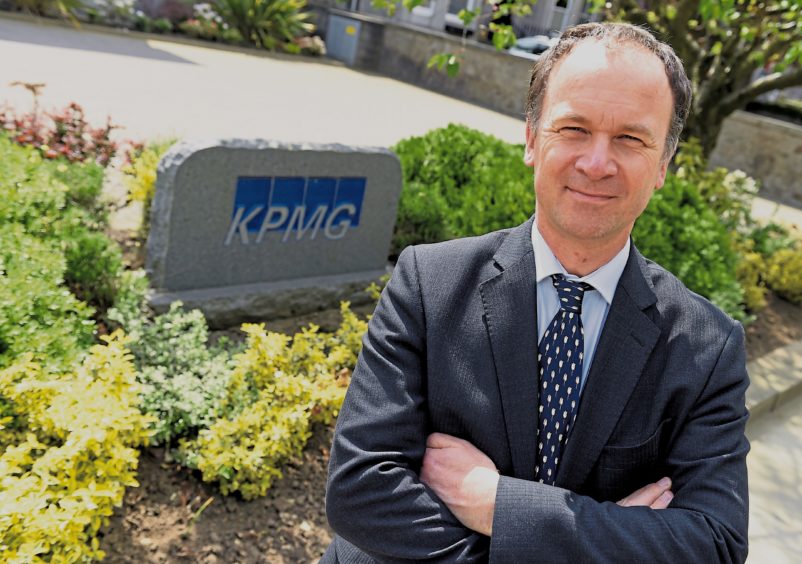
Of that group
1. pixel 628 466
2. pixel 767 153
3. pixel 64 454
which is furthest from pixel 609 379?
pixel 767 153

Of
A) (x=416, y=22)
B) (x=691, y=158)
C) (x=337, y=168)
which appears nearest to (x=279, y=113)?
(x=691, y=158)

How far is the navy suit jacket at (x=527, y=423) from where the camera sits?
1646mm

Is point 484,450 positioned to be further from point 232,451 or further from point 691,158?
point 691,158

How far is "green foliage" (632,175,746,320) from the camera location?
6113 mm

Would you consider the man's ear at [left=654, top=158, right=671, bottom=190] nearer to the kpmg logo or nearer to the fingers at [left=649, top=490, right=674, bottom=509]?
the fingers at [left=649, top=490, right=674, bottom=509]

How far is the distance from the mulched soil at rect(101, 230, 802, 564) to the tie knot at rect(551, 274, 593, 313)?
1.91 metres

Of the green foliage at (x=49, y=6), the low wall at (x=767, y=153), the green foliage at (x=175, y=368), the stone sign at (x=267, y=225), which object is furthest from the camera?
the green foliage at (x=49, y=6)

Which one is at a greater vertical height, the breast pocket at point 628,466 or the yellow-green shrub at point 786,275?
the breast pocket at point 628,466

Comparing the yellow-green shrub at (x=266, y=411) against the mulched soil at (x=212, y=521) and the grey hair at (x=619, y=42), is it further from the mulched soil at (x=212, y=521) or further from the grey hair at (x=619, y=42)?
the grey hair at (x=619, y=42)

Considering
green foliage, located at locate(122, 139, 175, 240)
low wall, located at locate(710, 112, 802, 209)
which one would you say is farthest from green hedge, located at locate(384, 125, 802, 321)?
low wall, located at locate(710, 112, 802, 209)

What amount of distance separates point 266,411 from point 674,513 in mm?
2218

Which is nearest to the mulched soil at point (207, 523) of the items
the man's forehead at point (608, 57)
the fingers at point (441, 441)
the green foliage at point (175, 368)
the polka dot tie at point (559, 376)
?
the green foliage at point (175, 368)

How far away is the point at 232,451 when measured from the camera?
130 inches

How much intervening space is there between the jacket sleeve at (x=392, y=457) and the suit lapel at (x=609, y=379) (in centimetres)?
29
